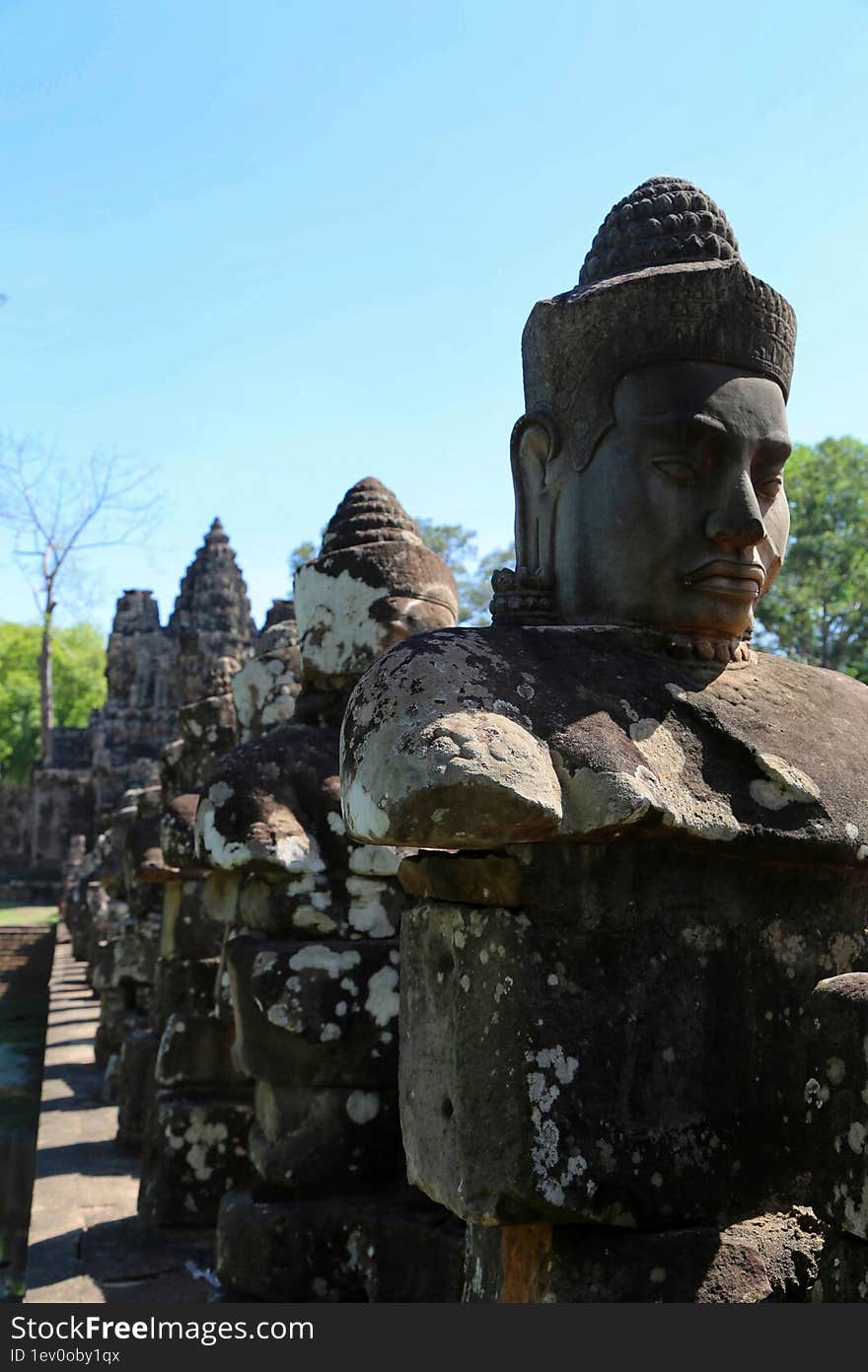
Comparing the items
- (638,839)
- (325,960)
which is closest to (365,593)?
(325,960)

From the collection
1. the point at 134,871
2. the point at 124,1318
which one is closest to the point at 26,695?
the point at 134,871

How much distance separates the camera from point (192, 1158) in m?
5.53

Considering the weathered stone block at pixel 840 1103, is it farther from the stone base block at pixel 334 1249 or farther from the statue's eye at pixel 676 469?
the stone base block at pixel 334 1249

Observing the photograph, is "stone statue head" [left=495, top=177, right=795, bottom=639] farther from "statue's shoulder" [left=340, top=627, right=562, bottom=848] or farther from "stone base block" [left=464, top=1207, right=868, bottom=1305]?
"stone base block" [left=464, top=1207, right=868, bottom=1305]

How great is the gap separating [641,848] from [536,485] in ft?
2.87

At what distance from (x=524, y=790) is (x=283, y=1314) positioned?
113 centimetres

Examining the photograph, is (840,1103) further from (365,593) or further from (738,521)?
(365,593)

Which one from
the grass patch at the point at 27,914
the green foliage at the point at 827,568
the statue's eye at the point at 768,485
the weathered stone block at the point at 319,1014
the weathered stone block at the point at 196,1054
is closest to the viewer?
the statue's eye at the point at 768,485

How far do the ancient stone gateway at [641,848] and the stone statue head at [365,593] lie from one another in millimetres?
Answer: 1511

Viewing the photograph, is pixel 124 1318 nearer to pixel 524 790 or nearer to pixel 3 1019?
pixel 524 790

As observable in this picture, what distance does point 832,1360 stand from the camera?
2160 mm

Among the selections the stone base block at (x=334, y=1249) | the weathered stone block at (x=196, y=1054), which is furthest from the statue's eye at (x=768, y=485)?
the weathered stone block at (x=196, y=1054)

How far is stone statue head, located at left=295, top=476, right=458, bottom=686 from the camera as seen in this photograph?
4.39m

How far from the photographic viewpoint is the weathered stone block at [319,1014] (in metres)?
4.03
